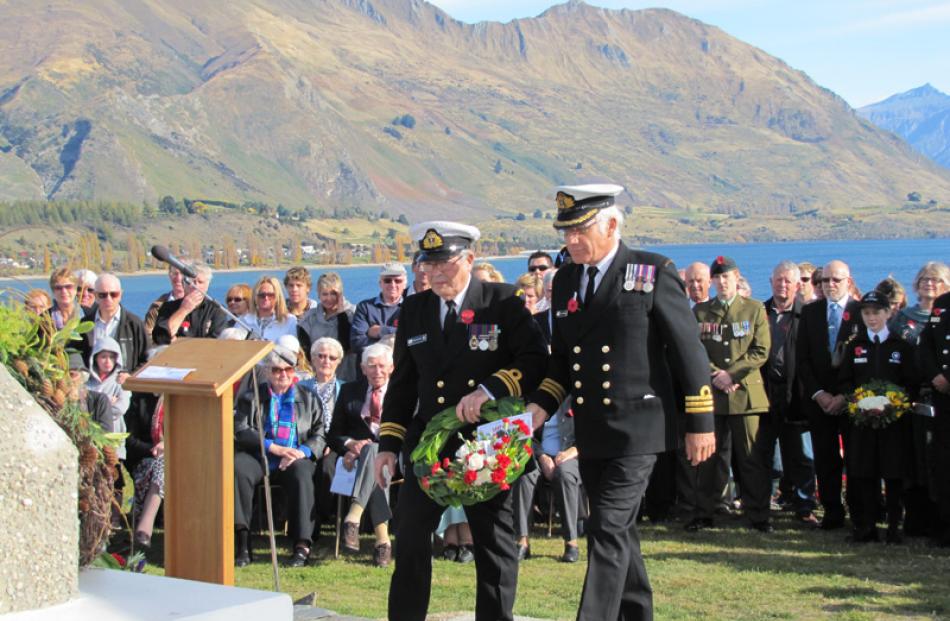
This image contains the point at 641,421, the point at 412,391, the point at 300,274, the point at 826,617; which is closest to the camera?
the point at 641,421

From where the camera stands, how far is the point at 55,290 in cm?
1050

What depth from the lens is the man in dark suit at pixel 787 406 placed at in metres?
10.1

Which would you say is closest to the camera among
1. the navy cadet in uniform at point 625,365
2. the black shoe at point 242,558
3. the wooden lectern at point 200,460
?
the navy cadet in uniform at point 625,365

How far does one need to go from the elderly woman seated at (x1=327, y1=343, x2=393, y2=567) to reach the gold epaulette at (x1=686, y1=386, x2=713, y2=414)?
384 cm

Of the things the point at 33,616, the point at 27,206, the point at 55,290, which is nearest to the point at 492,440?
the point at 33,616

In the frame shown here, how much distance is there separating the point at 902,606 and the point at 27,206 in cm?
16892

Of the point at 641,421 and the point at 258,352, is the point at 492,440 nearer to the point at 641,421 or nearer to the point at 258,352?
the point at 641,421

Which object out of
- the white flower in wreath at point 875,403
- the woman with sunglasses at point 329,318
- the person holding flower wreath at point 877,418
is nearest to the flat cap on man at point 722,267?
the person holding flower wreath at point 877,418

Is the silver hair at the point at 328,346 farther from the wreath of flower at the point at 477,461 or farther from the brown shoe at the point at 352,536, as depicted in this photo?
the wreath of flower at the point at 477,461

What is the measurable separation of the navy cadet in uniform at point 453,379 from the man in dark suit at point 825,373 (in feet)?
15.0

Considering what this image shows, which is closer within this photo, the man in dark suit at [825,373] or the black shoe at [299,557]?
the black shoe at [299,557]

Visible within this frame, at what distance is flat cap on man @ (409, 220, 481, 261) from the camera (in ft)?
18.7

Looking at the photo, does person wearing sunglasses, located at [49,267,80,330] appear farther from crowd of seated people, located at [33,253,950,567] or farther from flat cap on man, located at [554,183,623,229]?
flat cap on man, located at [554,183,623,229]

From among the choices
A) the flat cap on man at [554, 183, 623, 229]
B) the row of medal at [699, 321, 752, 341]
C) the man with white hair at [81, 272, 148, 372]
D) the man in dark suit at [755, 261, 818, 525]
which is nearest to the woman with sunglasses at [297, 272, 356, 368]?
the man with white hair at [81, 272, 148, 372]
